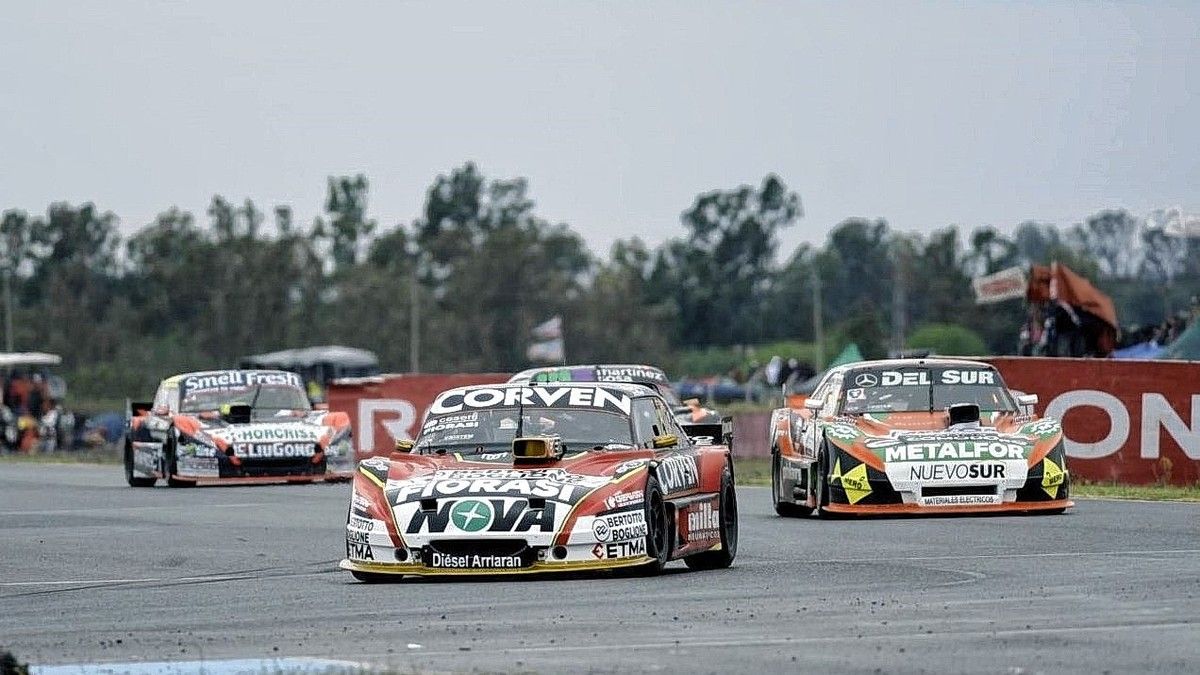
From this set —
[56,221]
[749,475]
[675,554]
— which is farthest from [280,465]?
[56,221]

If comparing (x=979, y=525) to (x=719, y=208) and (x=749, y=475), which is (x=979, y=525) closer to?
(x=749, y=475)

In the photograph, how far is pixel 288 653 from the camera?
376 inches

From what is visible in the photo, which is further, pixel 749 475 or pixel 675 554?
pixel 749 475

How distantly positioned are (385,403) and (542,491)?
23.2m

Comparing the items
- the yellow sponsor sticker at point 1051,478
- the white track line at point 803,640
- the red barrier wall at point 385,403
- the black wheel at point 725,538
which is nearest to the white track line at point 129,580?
the black wheel at point 725,538

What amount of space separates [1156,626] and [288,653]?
3596 millimetres

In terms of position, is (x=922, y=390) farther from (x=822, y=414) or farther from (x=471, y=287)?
(x=471, y=287)

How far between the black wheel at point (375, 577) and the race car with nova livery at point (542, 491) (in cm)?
1

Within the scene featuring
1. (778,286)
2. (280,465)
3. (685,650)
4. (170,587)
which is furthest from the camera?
(778,286)

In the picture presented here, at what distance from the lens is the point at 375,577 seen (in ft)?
43.7

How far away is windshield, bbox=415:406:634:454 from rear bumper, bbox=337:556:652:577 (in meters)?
1.14

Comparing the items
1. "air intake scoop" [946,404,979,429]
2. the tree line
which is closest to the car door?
"air intake scoop" [946,404,979,429]

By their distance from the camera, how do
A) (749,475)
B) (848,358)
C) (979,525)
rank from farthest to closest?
(848,358) < (749,475) < (979,525)

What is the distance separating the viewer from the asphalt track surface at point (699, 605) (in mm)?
9180
